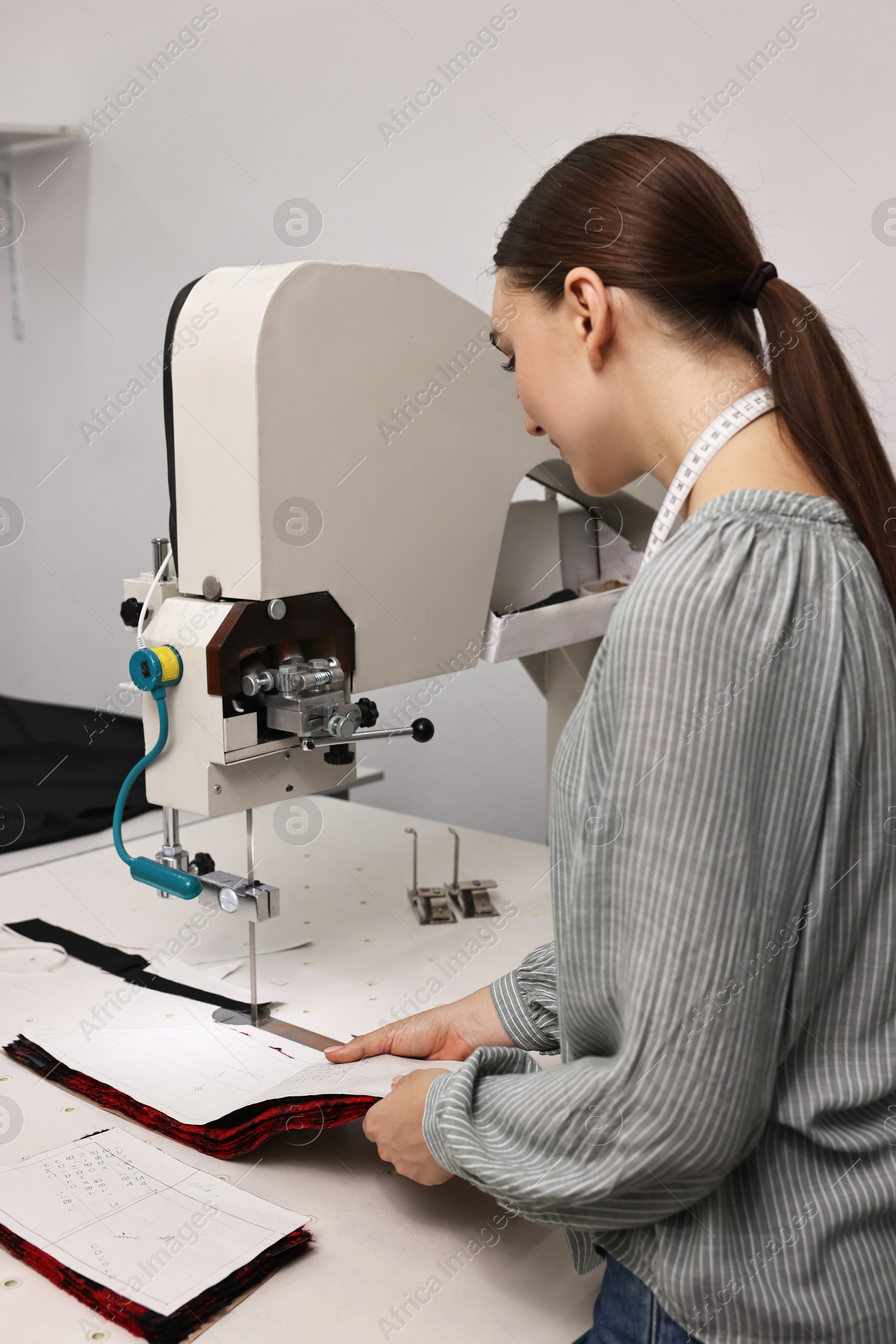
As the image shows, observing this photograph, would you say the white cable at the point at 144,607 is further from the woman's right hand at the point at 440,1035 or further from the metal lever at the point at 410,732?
the woman's right hand at the point at 440,1035

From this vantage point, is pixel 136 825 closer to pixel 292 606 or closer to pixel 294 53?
pixel 292 606

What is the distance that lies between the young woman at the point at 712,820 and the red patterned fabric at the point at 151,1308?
22cm

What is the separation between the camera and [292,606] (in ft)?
3.75

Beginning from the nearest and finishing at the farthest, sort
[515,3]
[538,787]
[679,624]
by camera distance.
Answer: [679,624] → [515,3] → [538,787]

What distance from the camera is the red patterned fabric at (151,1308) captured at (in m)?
0.82

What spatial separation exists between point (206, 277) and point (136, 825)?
122cm

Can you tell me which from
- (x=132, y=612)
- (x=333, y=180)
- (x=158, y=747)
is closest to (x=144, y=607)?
(x=132, y=612)


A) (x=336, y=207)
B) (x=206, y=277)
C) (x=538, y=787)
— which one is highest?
(x=336, y=207)

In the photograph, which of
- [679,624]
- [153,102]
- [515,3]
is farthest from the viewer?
[153,102]

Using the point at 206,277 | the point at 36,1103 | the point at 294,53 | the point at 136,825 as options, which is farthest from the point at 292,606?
the point at 294,53

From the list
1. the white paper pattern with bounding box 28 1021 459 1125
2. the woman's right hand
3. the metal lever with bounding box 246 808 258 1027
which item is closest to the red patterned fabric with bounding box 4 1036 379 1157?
the white paper pattern with bounding box 28 1021 459 1125

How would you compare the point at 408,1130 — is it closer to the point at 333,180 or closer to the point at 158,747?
the point at 158,747

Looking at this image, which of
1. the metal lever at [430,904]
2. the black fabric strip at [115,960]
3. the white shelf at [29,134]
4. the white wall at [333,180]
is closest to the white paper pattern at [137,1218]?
the black fabric strip at [115,960]

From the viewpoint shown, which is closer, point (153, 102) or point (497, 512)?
point (497, 512)
